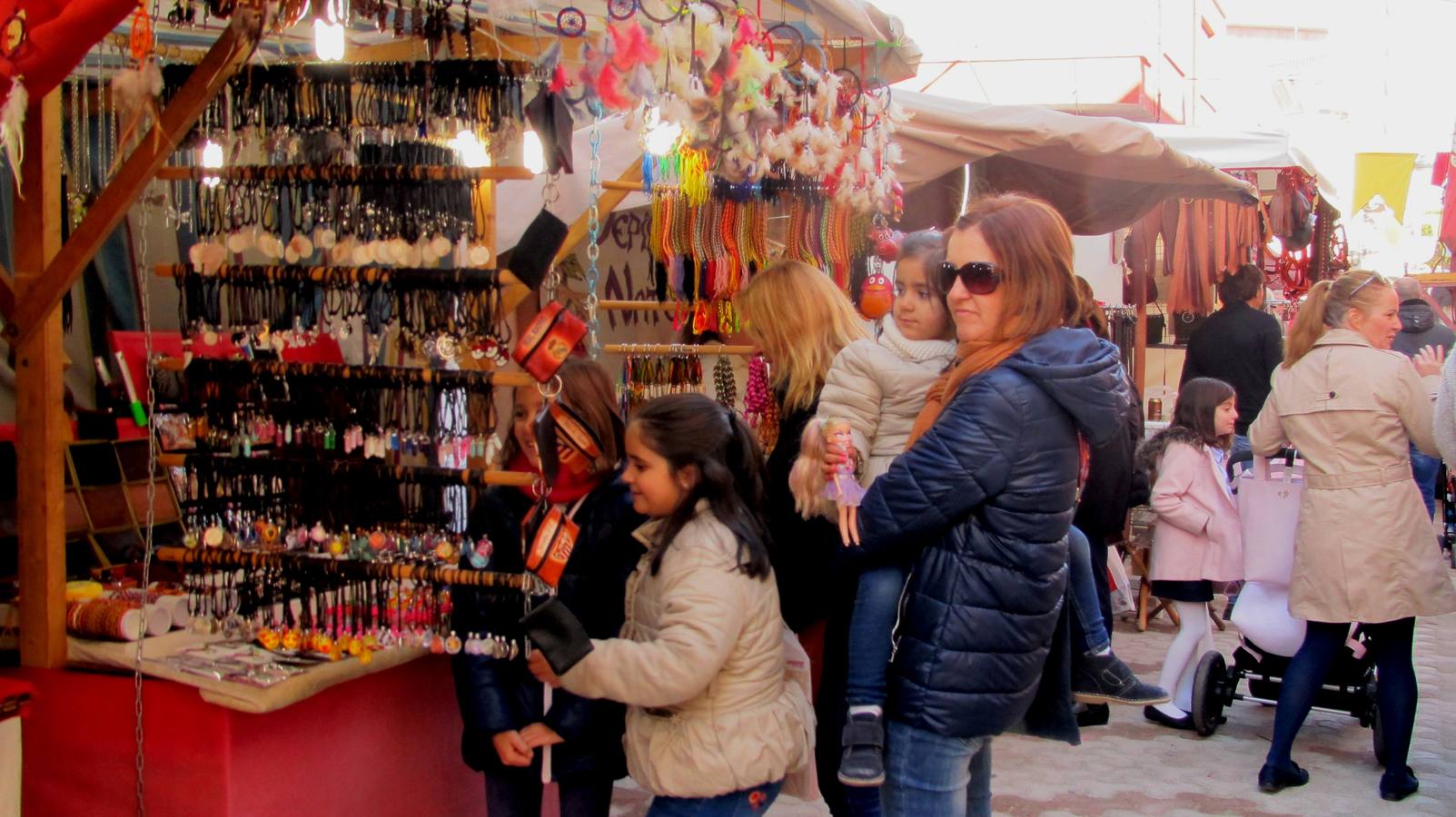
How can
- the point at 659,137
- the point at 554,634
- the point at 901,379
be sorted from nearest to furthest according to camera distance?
the point at 554,634 → the point at 901,379 → the point at 659,137

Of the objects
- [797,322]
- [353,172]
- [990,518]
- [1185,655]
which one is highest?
[353,172]

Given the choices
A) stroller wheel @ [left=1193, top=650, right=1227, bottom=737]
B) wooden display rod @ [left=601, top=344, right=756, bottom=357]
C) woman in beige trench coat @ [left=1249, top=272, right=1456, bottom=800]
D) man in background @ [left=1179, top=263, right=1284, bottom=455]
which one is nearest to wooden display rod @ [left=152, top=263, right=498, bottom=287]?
wooden display rod @ [left=601, top=344, right=756, bottom=357]

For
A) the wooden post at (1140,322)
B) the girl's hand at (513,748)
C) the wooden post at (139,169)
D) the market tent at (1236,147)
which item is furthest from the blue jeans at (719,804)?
the wooden post at (1140,322)

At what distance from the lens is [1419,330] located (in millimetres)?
7402

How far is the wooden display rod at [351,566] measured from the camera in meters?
2.33

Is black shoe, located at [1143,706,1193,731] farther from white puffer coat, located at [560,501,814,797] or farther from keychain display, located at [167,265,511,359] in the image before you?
keychain display, located at [167,265,511,359]

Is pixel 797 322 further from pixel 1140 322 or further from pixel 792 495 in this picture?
pixel 1140 322

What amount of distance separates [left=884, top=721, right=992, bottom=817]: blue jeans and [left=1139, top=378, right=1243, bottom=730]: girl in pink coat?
2.83 m

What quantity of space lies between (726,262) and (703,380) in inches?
20.5

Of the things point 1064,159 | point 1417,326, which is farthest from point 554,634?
point 1417,326

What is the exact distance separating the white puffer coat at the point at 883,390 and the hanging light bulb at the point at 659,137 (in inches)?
38.4

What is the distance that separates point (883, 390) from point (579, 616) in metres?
0.82

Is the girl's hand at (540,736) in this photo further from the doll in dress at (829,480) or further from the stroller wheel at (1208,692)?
the stroller wheel at (1208,692)

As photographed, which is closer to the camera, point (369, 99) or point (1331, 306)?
point (369, 99)
